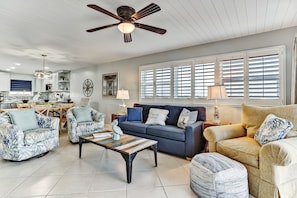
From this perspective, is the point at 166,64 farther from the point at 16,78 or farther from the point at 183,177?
the point at 16,78

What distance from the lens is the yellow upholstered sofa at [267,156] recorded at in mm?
1653

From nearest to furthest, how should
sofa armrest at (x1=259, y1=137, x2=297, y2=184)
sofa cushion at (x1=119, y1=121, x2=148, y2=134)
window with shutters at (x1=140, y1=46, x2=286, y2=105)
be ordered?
sofa armrest at (x1=259, y1=137, x2=297, y2=184) → window with shutters at (x1=140, y1=46, x2=286, y2=105) → sofa cushion at (x1=119, y1=121, x2=148, y2=134)

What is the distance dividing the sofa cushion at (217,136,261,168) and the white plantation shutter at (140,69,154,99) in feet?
9.38

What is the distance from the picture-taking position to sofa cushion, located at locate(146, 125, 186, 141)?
121 inches

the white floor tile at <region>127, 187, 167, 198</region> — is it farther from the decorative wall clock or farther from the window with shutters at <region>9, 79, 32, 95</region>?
the window with shutters at <region>9, 79, 32, 95</region>

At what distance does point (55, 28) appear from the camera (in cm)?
302

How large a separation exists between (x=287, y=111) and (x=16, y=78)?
11135mm

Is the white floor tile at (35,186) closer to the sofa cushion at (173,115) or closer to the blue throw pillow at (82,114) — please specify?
the blue throw pillow at (82,114)

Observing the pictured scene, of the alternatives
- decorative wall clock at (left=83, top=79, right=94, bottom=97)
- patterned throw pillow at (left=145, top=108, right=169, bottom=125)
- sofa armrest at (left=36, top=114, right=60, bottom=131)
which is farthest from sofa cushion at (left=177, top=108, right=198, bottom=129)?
decorative wall clock at (left=83, top=79, right=94, bottom=97)

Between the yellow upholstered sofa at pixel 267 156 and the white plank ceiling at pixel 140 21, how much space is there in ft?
4.95

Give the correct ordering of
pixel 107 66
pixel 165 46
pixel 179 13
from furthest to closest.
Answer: pixel 107 66
pixel 165 46
pixel 179 13

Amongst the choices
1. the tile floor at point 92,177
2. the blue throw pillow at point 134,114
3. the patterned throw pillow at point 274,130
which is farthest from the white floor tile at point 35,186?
the patterned throw pillow at point 274,130

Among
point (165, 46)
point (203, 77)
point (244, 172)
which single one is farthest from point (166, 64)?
point (244, 172)

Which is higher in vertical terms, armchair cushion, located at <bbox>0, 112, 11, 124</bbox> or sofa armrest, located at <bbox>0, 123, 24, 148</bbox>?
armchair cushion, located at <bbox>0, 112, 11, 124</bbox>
